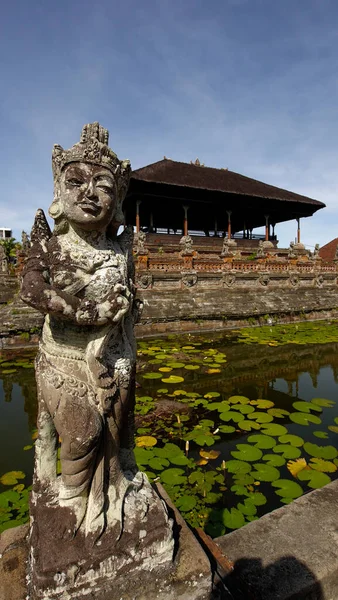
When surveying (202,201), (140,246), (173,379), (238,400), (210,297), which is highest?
(202,201)

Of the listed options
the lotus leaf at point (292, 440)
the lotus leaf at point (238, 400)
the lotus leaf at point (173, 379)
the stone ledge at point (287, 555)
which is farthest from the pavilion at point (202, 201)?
the stone ledge at point (287, 555)

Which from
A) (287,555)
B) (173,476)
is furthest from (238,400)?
(287,555)

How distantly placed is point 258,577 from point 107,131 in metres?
2.14

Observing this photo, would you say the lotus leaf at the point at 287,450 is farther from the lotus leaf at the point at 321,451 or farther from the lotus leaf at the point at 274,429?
the lotus leaf at the point at 274,429

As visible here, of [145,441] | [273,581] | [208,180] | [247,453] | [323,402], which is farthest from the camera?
[208,180]

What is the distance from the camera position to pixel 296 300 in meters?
11.0

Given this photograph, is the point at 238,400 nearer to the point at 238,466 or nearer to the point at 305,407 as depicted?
the point at 305,407

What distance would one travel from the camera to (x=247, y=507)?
2373mm

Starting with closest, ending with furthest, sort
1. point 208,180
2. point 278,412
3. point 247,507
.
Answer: point 247,507 → point 278,412 → point 208,180

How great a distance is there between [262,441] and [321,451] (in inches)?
22.3

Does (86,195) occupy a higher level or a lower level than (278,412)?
higher

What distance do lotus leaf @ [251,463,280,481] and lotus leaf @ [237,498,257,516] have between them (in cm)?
32

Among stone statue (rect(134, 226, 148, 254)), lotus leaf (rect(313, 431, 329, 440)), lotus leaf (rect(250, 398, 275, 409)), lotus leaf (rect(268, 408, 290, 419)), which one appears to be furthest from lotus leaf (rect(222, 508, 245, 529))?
stone statue (rect(134, 226, 148, 254))

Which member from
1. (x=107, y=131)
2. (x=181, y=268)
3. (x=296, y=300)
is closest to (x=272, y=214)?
(x=296, y=300)
